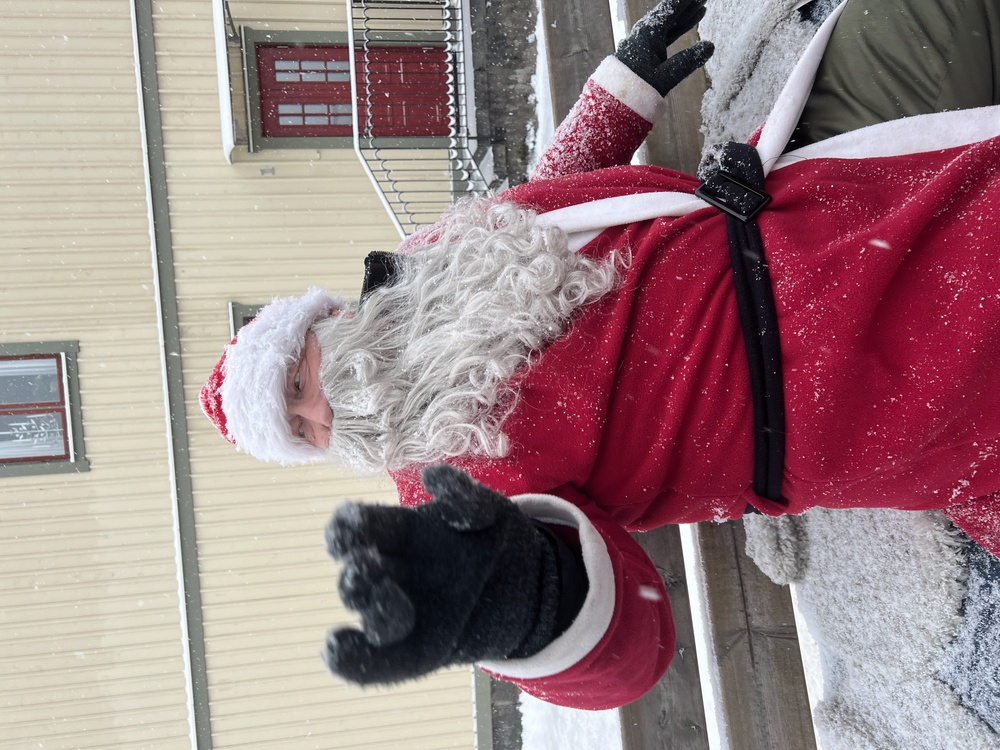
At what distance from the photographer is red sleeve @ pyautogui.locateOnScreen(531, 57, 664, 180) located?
1.84m

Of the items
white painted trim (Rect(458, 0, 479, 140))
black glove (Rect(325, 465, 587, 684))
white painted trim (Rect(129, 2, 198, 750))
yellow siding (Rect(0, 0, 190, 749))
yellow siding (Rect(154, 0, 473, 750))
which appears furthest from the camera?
white painted trim (Rect(458, 0, 479, 140))

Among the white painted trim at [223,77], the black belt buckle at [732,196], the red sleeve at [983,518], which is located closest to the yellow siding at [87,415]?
the white painted trim at [223,77]

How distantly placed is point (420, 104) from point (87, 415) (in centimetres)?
287

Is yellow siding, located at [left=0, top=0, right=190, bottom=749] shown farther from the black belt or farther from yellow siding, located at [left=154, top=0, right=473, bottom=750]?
the black belt

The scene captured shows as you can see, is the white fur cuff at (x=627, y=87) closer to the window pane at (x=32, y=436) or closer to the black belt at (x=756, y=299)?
the black belt at (x=756, y=299)

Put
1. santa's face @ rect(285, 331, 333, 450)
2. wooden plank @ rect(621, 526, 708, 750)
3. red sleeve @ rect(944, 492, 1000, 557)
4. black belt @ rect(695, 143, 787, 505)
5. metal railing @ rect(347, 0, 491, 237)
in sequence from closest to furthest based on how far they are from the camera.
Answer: black belt @ rect(695, 143, 787, 505) < red sleeve @ rect(944, 492, 1000, 557) < santa's face @ rect(285, 331, 333, 450) < wooden plank @ rect(621, 526, 708, 750) < metal railing @ rect(347, 0, 491, 237)

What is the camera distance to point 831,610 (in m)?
2.06

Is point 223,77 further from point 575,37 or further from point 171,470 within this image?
point 575,37

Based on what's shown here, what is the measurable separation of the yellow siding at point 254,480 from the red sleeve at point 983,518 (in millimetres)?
3280

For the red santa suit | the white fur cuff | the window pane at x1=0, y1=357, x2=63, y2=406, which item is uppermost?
the white fur cuff

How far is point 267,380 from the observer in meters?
1.44

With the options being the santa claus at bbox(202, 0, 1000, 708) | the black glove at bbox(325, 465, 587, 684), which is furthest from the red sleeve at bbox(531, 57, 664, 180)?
the black glove at bbox(325, 465, 587, 684)

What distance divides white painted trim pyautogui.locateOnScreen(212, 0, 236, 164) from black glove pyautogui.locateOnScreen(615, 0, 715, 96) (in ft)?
10.0

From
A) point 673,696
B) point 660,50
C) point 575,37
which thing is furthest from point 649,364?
point 575,37
